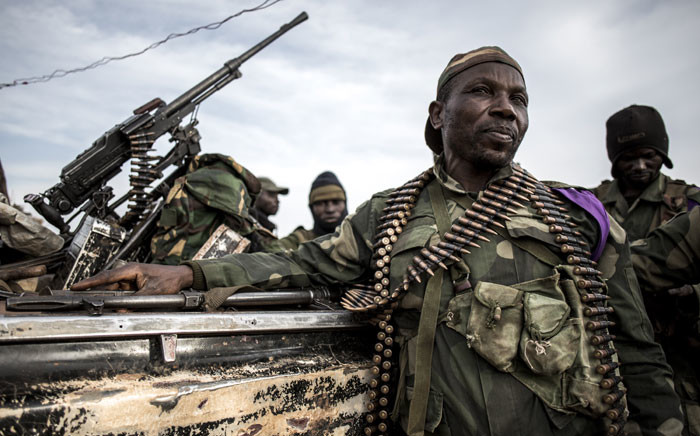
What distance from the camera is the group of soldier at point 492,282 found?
1.82m

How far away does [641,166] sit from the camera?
4.12m

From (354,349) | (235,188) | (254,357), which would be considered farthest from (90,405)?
(235,188)

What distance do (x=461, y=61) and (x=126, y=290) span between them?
203cm

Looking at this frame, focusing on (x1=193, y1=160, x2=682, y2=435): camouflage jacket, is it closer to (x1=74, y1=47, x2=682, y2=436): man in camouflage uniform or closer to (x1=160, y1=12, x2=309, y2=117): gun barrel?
(x1=74, y1=47, x2=682, y2=436): man in camouflage uniform

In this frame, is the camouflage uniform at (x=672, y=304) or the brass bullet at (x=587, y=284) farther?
the camouflage uniform at (x=672, y=304)

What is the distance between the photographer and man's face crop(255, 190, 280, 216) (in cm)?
878

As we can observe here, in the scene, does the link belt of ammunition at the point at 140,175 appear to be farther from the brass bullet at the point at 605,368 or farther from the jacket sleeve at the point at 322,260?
the brass bullet at the point at 605,368

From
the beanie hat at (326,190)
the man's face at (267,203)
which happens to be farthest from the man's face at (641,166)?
the man's face at (267,203)

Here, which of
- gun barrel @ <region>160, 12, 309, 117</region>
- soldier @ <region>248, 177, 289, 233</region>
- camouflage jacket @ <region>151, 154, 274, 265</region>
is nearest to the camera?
camouflage jacket @ <region>151, 154, 274, 265</region>

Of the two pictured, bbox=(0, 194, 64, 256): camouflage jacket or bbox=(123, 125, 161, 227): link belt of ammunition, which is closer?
bbox=(0, 194, 64, 256): camouflage jacket

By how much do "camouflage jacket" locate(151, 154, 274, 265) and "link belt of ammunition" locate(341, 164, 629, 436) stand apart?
2.82m

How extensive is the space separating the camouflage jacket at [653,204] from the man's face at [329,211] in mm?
4219

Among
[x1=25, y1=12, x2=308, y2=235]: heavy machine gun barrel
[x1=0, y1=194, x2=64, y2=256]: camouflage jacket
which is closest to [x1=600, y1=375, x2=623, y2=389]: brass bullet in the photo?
[x1=0, y1=194, x2=64, y2=256]: camouflage jacket

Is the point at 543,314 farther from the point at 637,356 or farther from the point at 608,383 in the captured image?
the point at 637,356
